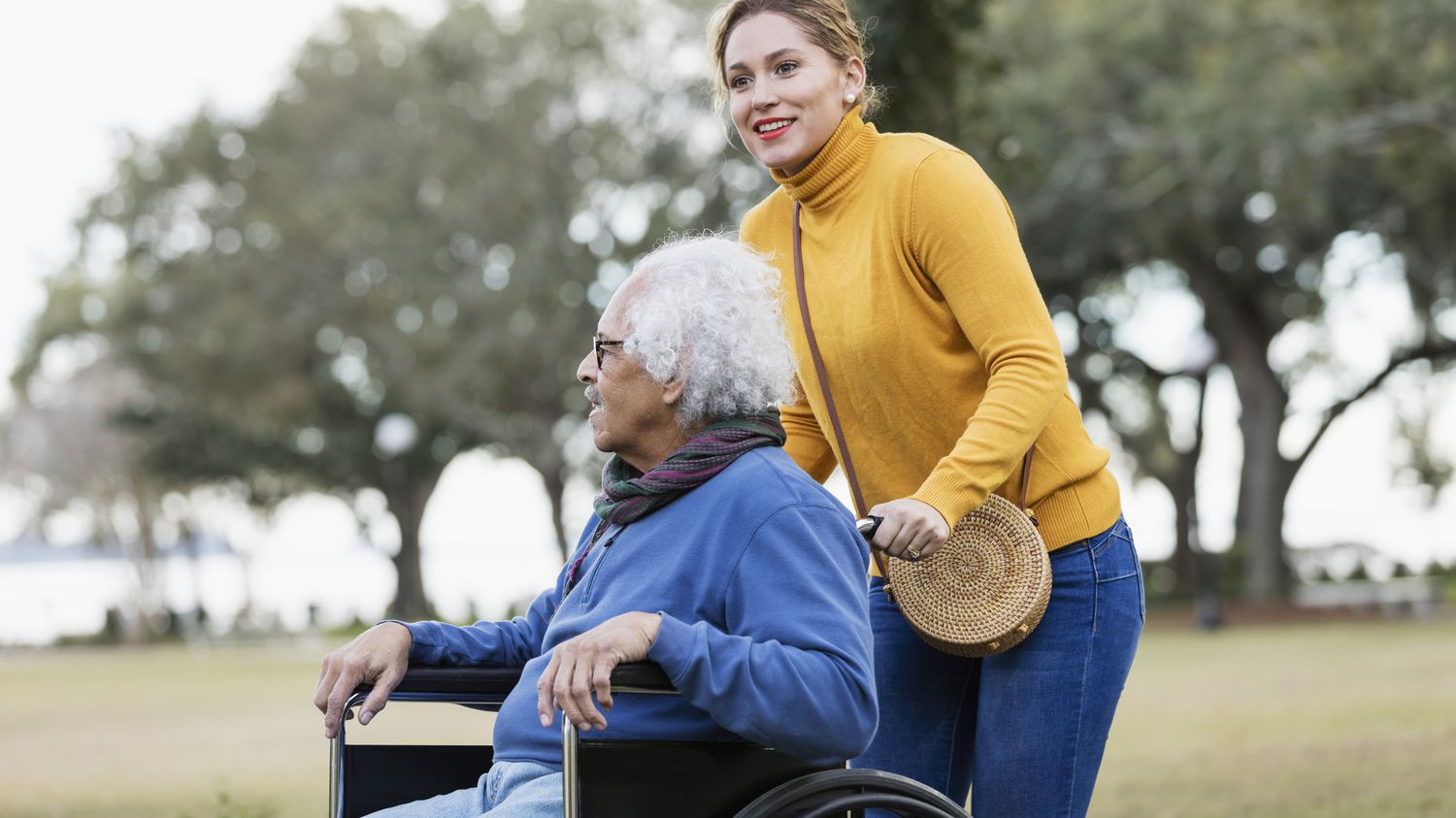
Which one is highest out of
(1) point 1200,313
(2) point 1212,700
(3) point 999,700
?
(1) point 1200,313

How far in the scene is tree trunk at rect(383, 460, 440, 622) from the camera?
3122 centimetres

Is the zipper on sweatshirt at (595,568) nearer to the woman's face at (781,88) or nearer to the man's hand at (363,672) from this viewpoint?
the man's hand at (363,672)

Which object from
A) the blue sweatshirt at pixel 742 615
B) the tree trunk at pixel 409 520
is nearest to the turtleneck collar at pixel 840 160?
the blue sweatshirt at pixel 742 615

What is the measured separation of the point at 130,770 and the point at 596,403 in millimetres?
8252

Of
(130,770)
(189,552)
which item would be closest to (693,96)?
(130,770)

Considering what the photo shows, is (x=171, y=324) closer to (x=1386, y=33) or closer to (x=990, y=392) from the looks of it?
(x=1386, y=33)

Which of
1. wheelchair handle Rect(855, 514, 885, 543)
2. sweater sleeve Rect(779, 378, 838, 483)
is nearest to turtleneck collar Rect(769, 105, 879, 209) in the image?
sweater sleeve Rect(779, 378, 838, 483)

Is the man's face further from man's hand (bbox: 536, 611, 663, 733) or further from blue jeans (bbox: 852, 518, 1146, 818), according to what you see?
blue jeans (bbox: 852, 518, 1146, 818)

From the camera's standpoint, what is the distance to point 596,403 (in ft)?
8.11

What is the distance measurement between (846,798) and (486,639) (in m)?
0.76

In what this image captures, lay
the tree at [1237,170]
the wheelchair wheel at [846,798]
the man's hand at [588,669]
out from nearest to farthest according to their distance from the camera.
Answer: the man's hand at [588,669], the wheelchair wheel at [846,798], the tree at [1237,170]

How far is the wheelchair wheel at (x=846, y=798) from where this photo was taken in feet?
7.02

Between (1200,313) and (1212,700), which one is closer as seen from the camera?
(1212,700)

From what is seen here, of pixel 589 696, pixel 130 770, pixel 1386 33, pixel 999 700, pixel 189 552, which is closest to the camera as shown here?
pixel 589 696
